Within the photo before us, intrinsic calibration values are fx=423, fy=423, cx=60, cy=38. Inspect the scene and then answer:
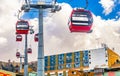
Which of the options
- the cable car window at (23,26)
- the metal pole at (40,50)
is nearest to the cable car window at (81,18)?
the metal pole at (40,50)

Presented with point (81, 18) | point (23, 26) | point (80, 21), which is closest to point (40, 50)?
point (80, 21)

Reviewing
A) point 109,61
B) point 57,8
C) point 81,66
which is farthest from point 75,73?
point 81,66

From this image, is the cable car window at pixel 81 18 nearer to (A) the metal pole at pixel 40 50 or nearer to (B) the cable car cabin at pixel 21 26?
(A) the metal pole at pixel 40 50

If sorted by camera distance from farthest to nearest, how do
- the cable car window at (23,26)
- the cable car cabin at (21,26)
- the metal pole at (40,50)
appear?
1. the cable car window at (23,26)
2. the cable car cabin at (21,26)
3. the metal pole at (40,50)

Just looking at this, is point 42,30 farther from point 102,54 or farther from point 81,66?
point 81,66

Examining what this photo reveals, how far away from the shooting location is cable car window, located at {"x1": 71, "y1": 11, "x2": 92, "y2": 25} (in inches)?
762

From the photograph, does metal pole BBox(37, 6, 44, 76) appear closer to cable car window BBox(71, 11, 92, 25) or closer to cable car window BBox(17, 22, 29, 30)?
cable car window BBox(71, 11, 92, 25)

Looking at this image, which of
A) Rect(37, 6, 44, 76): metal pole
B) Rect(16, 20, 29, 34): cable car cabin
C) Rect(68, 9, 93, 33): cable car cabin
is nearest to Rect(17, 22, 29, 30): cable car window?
Rect(16, 20, 29, 34): cable car cabin

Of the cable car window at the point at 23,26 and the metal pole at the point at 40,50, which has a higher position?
the cable car window at the point at 23,26

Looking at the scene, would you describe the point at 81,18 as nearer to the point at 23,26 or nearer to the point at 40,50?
the point at 40,50

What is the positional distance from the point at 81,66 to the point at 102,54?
15357 millimetres

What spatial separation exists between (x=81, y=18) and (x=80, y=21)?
0.17 m

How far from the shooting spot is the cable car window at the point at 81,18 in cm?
1934

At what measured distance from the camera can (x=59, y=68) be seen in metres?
187
